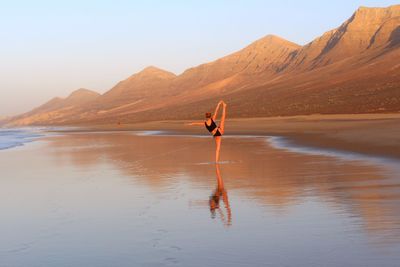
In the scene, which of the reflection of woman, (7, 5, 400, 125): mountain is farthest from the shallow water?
(7, 5, 400, 125): mountain

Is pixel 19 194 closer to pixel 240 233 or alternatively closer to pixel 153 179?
pixel 153 179

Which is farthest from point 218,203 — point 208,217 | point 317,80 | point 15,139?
point 317,80

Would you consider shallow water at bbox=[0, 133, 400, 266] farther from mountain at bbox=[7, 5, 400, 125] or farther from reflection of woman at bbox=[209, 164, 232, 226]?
mountain at bbox=[7, 5, 400, 125]

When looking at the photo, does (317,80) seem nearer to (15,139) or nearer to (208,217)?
(15,139)

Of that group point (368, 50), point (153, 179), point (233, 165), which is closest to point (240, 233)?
point (153, 179)

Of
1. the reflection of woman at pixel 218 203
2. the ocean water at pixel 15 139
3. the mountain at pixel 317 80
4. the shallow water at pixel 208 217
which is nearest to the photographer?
the shallow water at pixel 208 217

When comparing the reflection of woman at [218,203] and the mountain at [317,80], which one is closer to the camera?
the reflection of woman at [218,203]

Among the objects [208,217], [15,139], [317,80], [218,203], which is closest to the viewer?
[208,217]

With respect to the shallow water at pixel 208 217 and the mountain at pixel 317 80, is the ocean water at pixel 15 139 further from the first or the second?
the mountain at pixel 317 80

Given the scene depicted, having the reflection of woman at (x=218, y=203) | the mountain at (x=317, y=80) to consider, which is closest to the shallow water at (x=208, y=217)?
the reflection of woman at (x=218, y=203)

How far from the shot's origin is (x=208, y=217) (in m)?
9.54

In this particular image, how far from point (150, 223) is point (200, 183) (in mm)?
5238

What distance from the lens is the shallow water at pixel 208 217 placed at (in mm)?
6992

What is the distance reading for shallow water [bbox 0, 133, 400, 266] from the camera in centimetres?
699
